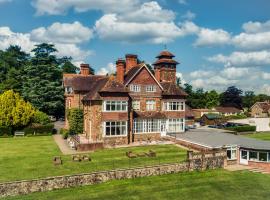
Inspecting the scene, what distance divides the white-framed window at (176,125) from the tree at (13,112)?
21754 millimetres

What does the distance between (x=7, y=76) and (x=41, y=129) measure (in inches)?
1106

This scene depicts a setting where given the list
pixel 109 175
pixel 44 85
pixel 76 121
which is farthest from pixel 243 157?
pixel 44 85

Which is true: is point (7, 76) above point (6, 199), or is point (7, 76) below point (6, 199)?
above

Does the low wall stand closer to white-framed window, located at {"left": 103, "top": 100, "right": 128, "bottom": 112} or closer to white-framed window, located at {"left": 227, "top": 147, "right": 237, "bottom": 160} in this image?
white-framed window, located at {"left": 227, "top": 147, "right": 237, "bottom": 160}

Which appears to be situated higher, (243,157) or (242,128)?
(242,128)

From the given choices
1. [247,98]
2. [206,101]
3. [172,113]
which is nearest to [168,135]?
[172,113]

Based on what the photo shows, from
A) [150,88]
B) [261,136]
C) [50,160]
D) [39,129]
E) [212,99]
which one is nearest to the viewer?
[50,160]

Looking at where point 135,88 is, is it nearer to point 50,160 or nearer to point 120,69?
point 120,69

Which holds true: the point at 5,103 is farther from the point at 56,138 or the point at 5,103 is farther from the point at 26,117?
the point at 56,138

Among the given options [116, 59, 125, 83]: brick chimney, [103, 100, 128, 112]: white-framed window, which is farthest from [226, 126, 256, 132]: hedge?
[116, 59, 125, 83]: brick chimney

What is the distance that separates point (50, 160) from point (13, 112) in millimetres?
18743

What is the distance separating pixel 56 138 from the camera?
42500 mm

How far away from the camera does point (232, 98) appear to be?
119938 millimetres

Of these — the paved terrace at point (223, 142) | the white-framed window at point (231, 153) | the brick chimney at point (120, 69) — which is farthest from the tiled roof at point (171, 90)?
the white-framed window at point (231, 153)
